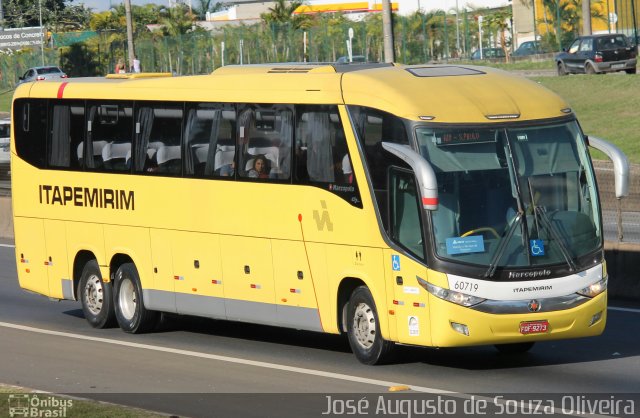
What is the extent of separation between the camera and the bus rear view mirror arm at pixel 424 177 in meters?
12.2

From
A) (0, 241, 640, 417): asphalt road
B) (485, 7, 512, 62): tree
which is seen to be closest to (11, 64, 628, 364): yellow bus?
(0, 241, 640, 417): asphalt road

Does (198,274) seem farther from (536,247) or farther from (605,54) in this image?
(605,54)

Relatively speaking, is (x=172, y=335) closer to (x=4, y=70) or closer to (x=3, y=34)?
(x=4, y=70)

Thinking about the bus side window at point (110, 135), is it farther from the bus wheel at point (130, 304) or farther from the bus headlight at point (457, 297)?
the bus headlight at point (457, 297)

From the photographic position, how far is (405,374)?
1284cm

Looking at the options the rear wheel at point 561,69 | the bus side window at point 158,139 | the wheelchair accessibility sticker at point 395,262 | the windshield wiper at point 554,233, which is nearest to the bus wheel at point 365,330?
the wheelchair accessibility sticker at point 395,262

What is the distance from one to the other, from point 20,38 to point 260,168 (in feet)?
258

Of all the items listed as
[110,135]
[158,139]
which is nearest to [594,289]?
[158,139]

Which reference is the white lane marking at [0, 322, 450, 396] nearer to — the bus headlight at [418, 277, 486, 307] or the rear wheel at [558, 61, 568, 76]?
the bus headlight at [418, 277, 486, 307]

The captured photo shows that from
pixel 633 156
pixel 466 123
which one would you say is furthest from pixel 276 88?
pixel 633 156

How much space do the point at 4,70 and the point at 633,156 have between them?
56700 mm

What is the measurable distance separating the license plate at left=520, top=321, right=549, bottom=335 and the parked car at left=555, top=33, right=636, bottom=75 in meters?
40.2

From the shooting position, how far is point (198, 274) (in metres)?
15.7

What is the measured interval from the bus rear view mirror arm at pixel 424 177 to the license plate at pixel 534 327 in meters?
1.43
